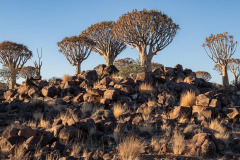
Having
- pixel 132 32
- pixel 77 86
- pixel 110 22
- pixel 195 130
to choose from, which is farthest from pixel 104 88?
pixel 110 22

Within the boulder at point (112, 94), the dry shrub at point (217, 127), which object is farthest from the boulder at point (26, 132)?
the dry shrub at point (217, 127)

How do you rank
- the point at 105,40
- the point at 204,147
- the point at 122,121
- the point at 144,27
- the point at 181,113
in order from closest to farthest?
the point at 204,147 → the point at 122,121 → the point at 181,113 → the point at 144,27 → the point at 105,40

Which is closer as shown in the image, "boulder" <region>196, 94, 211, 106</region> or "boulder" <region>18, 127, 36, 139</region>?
"boulder" <region>18, 127, 36, 139</region>

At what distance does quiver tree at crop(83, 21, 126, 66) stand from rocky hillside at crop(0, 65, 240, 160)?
1189 centimetres

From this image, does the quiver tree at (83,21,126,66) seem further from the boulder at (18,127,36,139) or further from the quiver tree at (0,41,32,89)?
the boulder at (18,127,36,139)

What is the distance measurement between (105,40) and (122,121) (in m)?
20.3

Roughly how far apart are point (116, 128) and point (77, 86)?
7.10 meters

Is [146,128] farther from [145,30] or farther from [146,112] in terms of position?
[145,30]

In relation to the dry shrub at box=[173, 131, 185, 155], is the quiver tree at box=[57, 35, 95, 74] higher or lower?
higher

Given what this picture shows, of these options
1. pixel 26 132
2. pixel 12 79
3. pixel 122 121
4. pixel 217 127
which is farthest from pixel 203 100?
pixel 12 79

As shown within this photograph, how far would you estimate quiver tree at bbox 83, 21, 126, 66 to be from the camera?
2666 cm

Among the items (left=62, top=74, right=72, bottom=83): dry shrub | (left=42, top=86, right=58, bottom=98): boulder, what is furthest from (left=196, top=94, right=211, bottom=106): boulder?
(left=62, top=74, right=72, bottom=83): dry shrub

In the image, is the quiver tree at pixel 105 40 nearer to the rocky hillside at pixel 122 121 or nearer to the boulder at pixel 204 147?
the rocky hillside at pixel 122 121

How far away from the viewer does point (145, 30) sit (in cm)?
2036
